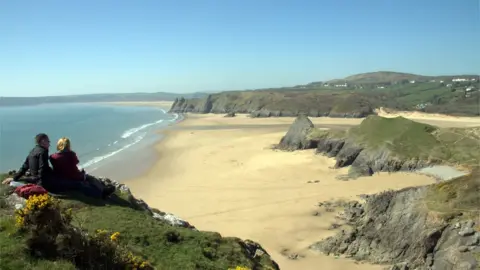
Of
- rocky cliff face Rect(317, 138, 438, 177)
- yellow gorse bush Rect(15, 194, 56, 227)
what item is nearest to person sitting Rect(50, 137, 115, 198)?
yellow gorse bush Rect(15, 194, 56, 227)

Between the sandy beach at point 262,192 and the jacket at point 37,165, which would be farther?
the sandy beach at point 262,192

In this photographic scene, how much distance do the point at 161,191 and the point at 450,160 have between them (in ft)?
76.9

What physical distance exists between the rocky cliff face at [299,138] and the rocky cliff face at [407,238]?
27216mm

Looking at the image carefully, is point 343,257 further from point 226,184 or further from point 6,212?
point 226,184

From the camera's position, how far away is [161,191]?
32.3 m

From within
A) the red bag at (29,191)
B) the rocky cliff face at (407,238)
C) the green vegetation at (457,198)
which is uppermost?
the red bag at (29,191)

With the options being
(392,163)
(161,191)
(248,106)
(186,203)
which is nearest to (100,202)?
(186,203)

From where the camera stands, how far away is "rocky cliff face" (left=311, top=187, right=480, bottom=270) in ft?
46.9

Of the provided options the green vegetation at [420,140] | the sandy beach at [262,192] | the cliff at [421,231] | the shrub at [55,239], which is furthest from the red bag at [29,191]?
the green vegetation at [420,140]

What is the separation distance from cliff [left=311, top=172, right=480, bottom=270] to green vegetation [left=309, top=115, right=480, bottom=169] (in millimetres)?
14739

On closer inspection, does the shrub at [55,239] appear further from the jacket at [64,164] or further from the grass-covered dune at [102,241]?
the jacket at [64,164]

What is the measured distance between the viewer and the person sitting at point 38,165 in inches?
420

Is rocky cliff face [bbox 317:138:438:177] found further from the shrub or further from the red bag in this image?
the shrub

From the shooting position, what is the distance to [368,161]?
34.7m
